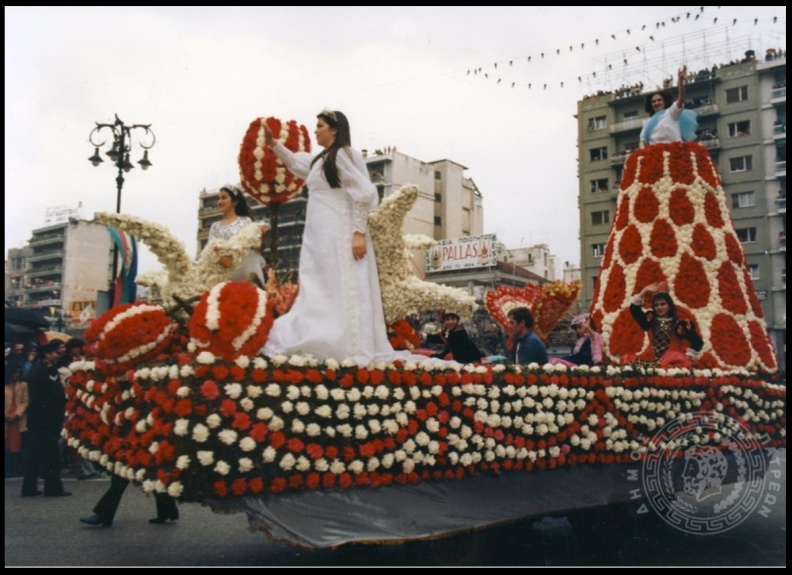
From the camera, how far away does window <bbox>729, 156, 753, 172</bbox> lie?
43438 millimetres

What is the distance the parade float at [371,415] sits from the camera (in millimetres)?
3904

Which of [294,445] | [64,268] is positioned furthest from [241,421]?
[64,268]

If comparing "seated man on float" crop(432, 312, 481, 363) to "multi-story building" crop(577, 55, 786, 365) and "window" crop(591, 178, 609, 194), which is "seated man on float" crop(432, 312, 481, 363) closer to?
"multi-story building" crop(577, 55, 786, 365)

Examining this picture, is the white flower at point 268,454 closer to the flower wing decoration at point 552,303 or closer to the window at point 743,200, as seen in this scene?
the flower wing decoration at point 552,303

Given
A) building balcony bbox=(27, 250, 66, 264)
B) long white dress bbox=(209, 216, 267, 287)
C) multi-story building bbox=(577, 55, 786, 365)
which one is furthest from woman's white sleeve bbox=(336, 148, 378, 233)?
building balcony bbox=(27, 250, 66, 264)

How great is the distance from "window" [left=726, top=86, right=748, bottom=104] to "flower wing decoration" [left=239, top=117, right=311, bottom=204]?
44756 millimetres

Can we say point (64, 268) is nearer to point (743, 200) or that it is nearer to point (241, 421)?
point (743, 200)

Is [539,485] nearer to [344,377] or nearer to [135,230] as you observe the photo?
[344,377]

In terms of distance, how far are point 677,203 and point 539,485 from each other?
3.67 meters

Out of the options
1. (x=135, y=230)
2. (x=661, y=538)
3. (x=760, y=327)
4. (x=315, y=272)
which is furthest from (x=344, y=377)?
(x=760, y=327)

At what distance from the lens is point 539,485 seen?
5.12 meters

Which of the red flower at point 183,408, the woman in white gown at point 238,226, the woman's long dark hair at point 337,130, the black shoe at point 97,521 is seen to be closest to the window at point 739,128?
the woman in white gown at point 238,226

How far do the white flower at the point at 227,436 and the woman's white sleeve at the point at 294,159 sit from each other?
2.23 m

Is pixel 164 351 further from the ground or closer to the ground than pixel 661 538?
further from the ground
